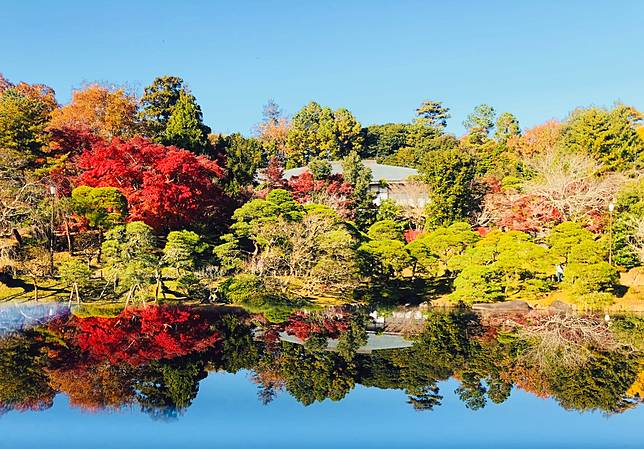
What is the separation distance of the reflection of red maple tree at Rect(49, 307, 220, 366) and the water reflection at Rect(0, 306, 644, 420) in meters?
0.03

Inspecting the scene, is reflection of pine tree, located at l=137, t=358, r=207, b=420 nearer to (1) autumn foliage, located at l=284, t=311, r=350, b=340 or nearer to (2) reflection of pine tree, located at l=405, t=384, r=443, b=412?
(2) reflection of pine tree, located at l=405, t=384, r=443, b=412

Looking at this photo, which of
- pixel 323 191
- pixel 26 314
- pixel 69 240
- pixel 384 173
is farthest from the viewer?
pixel 384 173

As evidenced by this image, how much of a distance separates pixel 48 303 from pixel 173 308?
10.7ft

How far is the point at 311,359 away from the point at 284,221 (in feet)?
27.7

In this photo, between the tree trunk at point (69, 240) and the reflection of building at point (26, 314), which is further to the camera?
the tree trunk at point (69, 240)

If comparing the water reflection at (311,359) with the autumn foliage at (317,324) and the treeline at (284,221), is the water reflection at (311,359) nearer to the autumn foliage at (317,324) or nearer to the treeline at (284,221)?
the autumn foliage at (317,324)

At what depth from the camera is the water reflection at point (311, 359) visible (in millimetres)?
6809

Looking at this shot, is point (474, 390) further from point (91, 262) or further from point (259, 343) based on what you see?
point (91, 262)

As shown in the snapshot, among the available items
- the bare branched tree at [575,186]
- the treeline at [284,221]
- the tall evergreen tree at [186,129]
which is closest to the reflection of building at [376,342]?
the treeline at [284,221]

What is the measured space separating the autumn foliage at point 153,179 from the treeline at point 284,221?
0.05 meters

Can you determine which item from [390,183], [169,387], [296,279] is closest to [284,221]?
[296,279]

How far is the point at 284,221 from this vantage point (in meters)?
16.6

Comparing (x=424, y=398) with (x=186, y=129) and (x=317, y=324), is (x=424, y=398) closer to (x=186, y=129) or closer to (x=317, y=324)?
(x=317, y=324)

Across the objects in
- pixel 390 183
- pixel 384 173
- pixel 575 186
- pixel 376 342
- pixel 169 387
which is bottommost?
pixel 376 342
